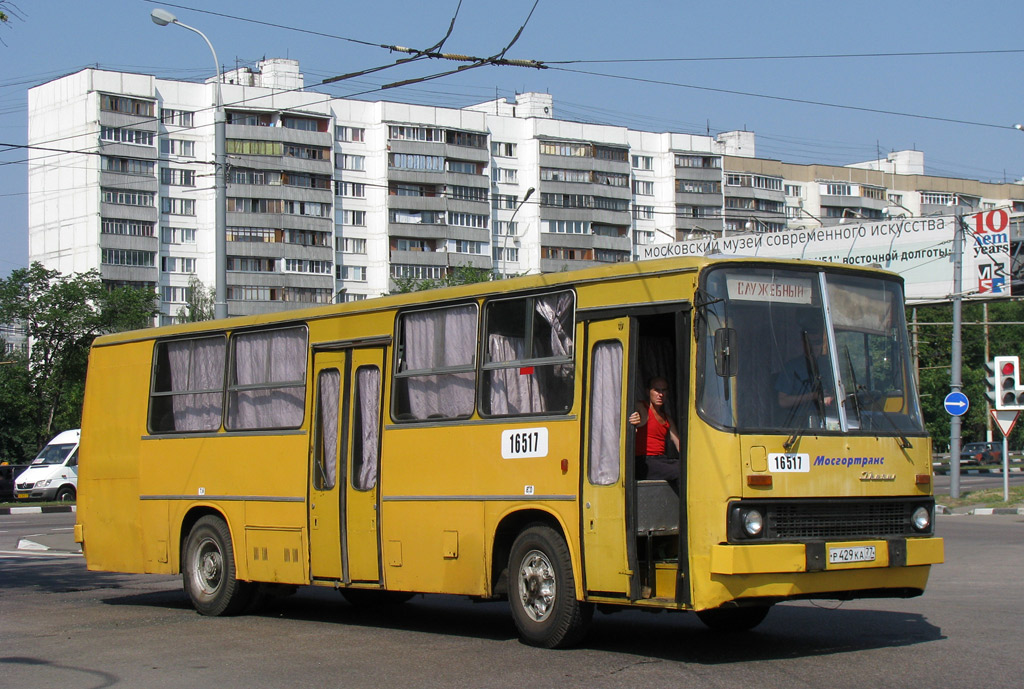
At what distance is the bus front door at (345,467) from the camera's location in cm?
1217

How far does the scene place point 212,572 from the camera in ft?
46.1

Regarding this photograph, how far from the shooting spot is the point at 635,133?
108500mm

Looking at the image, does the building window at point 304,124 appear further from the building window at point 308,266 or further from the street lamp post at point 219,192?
the street lamp post at point 219,192

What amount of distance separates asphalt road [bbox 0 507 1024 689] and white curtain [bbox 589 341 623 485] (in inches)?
54.4

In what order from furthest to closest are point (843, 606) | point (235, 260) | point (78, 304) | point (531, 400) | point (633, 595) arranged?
point (235, 260) < point (78, 304) < point (843, 606) < point (531, 400) < point (633, 595)

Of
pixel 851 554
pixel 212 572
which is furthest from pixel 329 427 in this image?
pixel 851 554

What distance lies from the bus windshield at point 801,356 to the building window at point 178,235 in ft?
273

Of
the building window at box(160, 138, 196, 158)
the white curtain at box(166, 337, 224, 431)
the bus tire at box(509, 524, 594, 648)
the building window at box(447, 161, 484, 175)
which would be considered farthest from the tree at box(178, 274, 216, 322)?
the bus tire at box(509, 524, 594, 648)

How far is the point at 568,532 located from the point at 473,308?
2298mm

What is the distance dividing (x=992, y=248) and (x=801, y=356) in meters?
29.1

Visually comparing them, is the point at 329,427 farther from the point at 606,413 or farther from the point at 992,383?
the point at 992,383

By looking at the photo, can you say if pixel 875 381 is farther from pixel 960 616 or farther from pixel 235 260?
pixel 235 260

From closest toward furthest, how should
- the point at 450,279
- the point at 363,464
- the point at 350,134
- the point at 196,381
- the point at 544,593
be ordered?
1. the point at 544,593
2. the point at 363,464
3. the point at 196,381
4. the point at 450,279
5. the point at 350,134

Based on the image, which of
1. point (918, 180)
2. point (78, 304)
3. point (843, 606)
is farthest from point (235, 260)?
point (843, 606)
